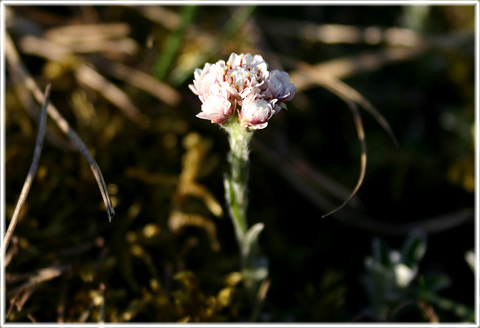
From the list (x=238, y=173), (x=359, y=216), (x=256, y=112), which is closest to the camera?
(x=256, y=112)

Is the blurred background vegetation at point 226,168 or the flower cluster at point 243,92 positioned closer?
the flower cluster at point 243,92

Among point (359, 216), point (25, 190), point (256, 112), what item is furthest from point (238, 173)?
point (359, 216)

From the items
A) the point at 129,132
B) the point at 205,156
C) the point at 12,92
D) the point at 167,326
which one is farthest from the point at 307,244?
the point at 12,92

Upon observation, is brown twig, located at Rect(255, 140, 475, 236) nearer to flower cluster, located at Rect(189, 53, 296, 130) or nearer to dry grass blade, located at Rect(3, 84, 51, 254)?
flower cluster, located at Rect(189, 53, 296, 130)

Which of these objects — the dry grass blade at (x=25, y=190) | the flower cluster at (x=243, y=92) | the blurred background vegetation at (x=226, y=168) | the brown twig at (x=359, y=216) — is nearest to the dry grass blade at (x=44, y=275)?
the blurred background vegetation at (x=226, y=168)

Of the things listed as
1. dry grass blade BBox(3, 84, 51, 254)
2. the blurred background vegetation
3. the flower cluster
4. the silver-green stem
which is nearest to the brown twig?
the blurred background vegetation

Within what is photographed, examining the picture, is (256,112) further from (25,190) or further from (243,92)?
(25,190)

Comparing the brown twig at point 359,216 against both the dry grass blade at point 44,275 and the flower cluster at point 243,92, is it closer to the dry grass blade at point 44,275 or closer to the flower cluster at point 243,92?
the flower cluster at point 243,92
